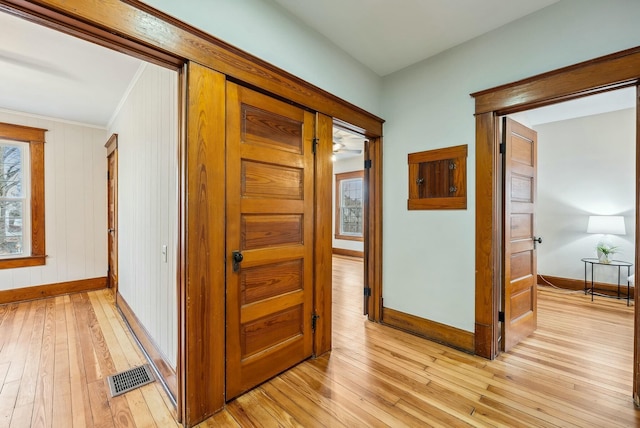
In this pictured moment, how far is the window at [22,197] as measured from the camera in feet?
12.9

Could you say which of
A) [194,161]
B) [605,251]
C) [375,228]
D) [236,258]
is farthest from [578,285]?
[194,161]

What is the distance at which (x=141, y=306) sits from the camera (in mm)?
2682

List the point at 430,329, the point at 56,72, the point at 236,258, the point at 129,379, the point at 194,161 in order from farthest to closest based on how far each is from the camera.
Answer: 1. the point at 56,72
2. the point at 430,329
3. the point at 129,379
4. the point at 236,258
5. the point at 194,161

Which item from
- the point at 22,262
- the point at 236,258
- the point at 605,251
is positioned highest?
the point at 236,258

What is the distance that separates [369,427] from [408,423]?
0.79 feet

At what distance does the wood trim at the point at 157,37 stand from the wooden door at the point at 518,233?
1971 mm

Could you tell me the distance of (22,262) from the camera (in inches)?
155

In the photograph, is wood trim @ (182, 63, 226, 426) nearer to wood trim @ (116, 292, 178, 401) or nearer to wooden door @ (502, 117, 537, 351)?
wood trim @ (116, 292, 178, 401)

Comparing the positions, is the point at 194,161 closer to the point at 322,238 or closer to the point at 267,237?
the point at 267,237

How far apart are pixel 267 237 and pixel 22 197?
444 cm

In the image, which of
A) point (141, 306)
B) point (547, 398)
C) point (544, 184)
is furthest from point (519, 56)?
point (141, 306)

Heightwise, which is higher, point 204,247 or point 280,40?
point 280,40

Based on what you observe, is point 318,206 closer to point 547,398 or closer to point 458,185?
point 458,185

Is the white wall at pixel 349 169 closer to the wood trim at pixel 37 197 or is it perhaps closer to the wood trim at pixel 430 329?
the wood trim at pixel 430 329
